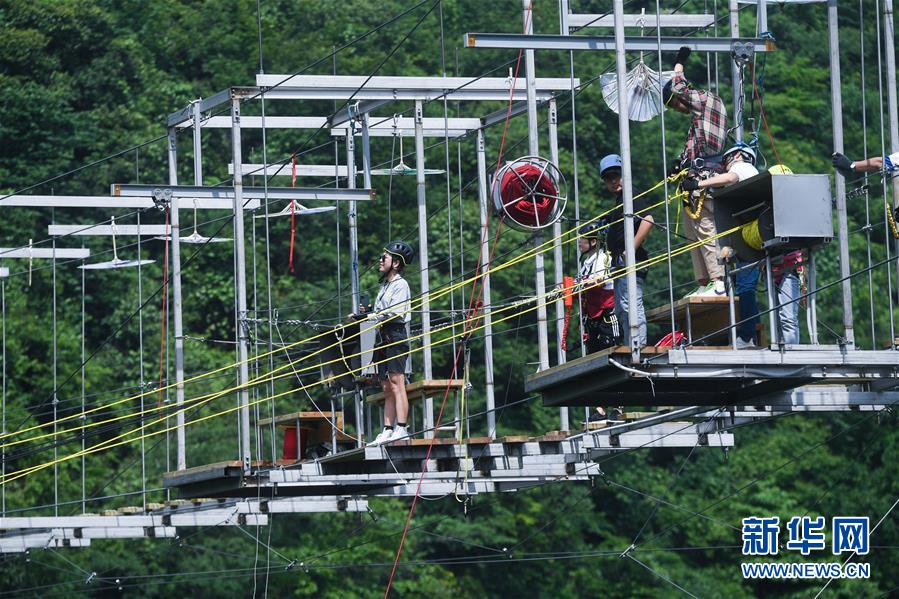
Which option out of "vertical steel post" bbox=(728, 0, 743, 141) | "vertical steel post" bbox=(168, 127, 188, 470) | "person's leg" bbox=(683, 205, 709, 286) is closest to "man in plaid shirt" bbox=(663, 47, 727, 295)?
"person's leg" bbox=(683, 205, 709, 286)

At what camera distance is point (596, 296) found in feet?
58.9

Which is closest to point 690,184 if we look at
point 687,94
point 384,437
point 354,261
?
point 687,94

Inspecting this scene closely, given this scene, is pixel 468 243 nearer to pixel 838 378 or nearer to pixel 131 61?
pixel 131 61

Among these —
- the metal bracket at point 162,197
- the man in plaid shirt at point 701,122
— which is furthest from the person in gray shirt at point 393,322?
the metal bracket at point 162,197

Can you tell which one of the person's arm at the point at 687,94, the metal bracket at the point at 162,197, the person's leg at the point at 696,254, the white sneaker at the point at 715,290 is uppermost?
the metal bracket at the point at 162,197

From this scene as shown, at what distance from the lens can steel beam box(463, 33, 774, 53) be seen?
57.9ft

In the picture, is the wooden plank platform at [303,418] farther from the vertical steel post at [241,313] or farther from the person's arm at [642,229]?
the person's arm at [642,229]

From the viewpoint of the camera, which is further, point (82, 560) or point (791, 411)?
point (82, 560)

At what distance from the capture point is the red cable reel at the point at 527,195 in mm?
18266

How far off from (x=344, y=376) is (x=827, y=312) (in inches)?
1023

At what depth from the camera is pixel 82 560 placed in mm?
39688

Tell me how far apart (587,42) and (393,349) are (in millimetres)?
3352

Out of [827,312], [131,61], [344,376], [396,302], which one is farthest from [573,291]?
[131,61]

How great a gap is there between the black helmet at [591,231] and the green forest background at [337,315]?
18335 mm
